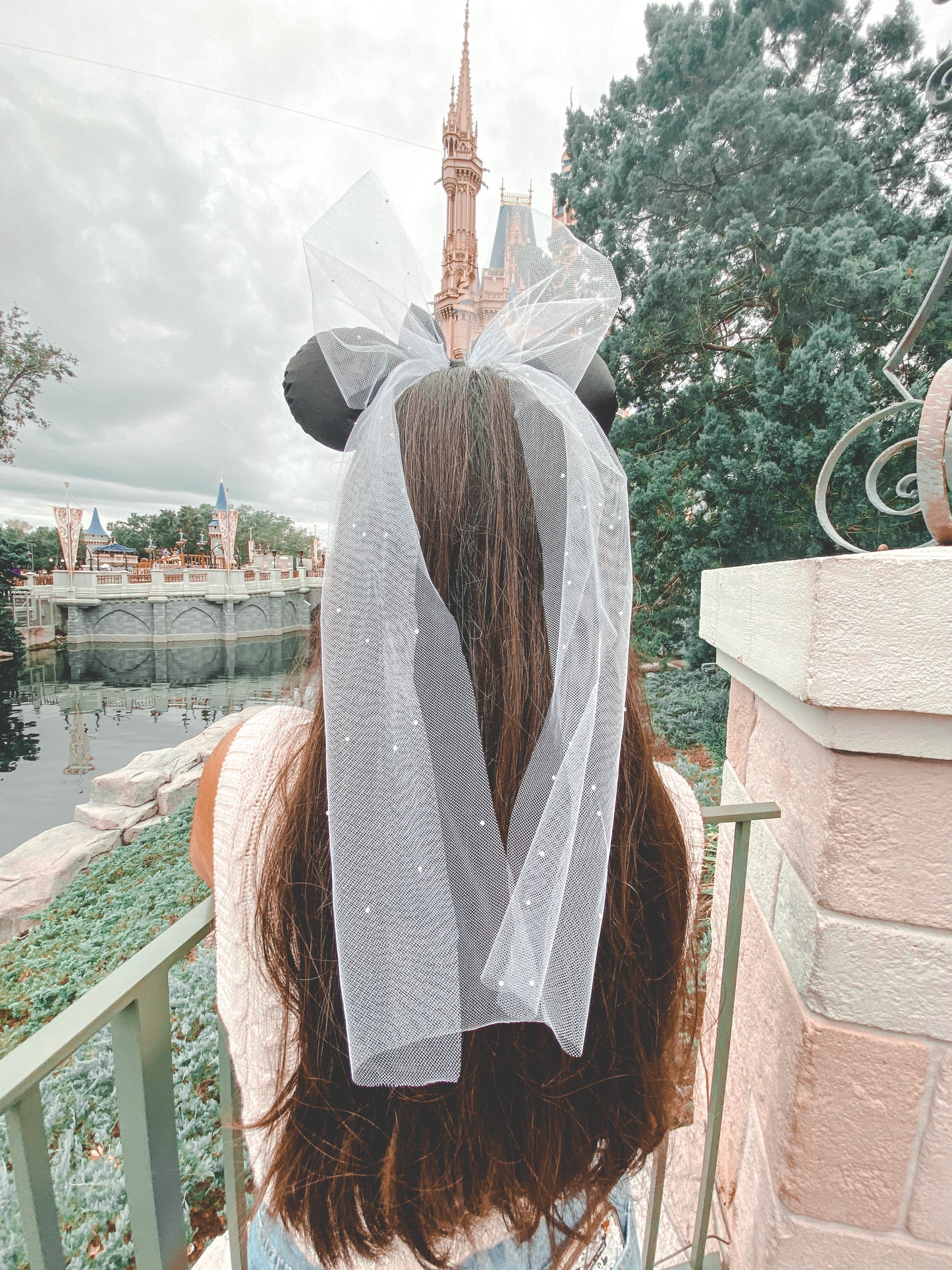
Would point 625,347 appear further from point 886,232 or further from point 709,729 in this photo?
point 709,729

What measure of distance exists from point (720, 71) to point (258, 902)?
836 centimetres

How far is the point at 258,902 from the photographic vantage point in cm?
58

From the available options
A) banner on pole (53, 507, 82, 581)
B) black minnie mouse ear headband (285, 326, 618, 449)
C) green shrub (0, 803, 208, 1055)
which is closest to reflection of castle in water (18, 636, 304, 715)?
banner on pole (53, 507, 82, 581)

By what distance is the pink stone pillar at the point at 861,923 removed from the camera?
1.94 feet

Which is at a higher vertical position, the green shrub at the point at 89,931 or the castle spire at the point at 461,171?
the castle spire at the point at 461,171

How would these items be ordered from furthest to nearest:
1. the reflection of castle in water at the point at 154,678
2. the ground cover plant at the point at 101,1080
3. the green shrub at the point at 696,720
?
the reflection of castle in water at the point at 154,678 < the green shrub at the point at 696,720 < the ground cover plant at the point at 101,1080

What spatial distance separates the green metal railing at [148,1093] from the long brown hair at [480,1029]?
137 millimetres

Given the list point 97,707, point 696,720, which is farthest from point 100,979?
point 97,707

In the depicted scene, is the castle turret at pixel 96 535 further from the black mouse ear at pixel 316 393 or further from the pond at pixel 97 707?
the black mouse ear at pixel 316 393

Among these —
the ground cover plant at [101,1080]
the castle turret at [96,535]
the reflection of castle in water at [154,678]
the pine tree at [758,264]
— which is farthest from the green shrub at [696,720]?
the castle turret at [96,535]

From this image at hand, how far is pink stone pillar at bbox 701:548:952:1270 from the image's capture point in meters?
0.59

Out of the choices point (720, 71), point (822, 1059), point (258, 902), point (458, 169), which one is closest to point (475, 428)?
point (258, 902)

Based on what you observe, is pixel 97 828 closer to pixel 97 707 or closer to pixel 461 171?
pixel 97 707

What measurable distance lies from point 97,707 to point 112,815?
11671 millimetres
